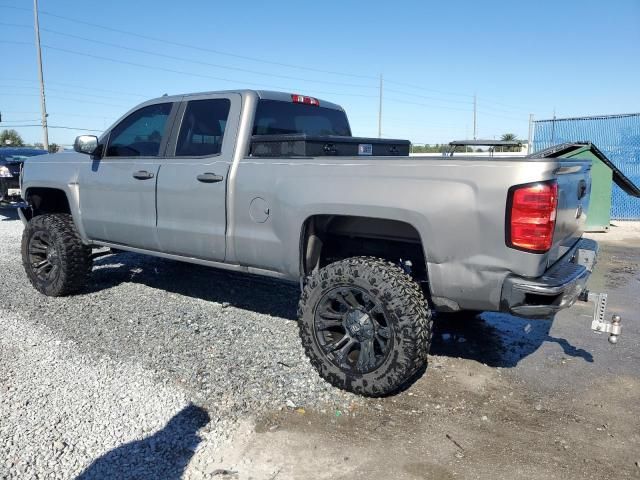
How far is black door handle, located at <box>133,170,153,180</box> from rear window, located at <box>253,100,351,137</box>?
1.04m

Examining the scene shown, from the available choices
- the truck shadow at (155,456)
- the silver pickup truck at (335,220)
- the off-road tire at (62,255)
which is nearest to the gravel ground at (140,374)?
the truck shadow at (155,456)

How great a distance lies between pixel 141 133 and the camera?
16.0ft

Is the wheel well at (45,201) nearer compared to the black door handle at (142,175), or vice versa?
the black door handle at (142,175)

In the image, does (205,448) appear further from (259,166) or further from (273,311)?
(273,311)

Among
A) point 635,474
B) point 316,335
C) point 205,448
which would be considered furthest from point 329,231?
point 635,474

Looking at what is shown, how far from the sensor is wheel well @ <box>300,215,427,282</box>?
3.61 metres

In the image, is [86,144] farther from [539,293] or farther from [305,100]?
[539,293]

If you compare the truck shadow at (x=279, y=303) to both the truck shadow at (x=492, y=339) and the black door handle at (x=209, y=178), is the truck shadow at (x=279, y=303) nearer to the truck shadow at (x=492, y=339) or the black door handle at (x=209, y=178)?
the truck shadow at (x=492, y=339)

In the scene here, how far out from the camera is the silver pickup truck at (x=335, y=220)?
2951 mm

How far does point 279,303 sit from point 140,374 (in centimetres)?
200

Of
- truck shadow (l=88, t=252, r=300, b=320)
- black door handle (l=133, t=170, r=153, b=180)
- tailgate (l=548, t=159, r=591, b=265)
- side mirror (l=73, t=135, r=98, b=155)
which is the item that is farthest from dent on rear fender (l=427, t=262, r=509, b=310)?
side mirror (l=73, t=135, r=98, b=155)

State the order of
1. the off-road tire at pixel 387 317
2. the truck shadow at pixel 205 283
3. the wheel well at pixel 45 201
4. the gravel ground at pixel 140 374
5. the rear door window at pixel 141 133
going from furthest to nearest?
1. the wheel well at pixel 45 201
2. the truck shadow at pixel 205 283
3. the rear door window at pixel 141 133
4. the off-road tire at pixel 387 317
5. the gravel ground at pixel 140 374

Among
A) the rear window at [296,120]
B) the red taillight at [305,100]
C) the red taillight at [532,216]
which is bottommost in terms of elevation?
the red taillight at [532,216]

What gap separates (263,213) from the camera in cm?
380
